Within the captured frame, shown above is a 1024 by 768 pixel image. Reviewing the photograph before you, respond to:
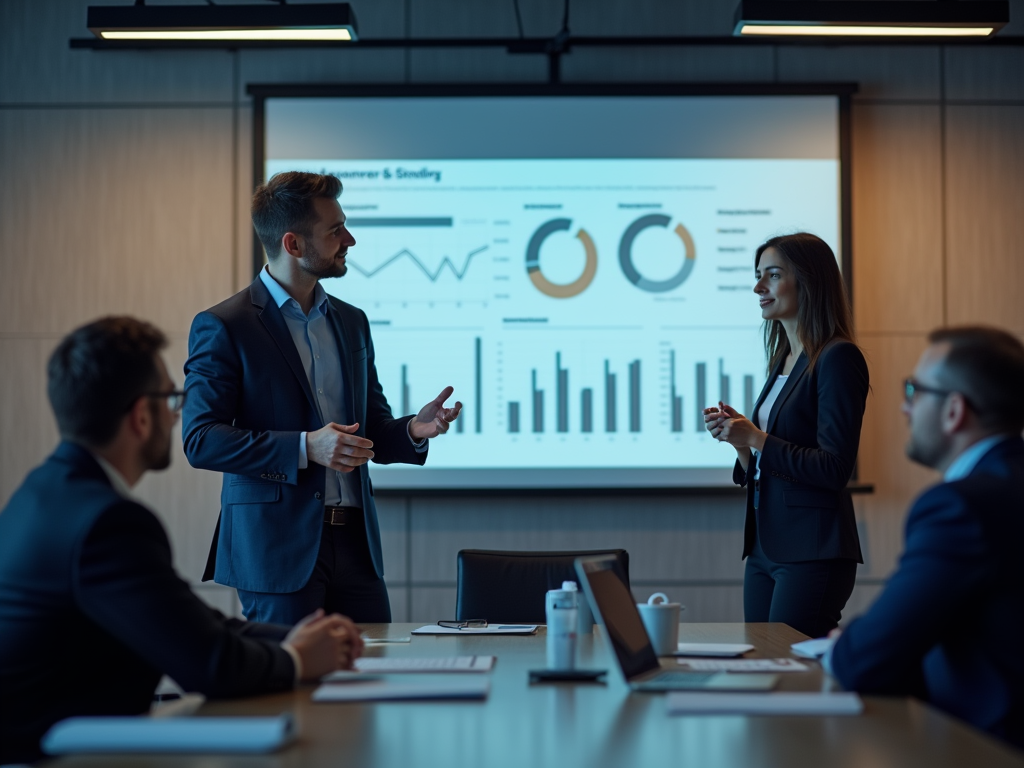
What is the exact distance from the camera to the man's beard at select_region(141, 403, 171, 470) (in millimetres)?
1956

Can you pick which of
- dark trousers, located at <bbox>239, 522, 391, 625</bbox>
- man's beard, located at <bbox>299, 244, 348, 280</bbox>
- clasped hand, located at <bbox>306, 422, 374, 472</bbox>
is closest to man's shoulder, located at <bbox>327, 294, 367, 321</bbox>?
man's beard, located at <bbox>299, 244, 348, 280</bbox>

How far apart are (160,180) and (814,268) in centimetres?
319

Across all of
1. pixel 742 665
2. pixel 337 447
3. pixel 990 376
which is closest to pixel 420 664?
pixel 742 665

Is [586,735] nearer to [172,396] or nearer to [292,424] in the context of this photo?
[172,396]

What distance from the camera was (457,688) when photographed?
6.11ft

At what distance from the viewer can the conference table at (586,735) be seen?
57.0 inches

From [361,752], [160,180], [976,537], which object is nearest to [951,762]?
[976,537]

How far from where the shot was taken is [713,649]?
2320 mm

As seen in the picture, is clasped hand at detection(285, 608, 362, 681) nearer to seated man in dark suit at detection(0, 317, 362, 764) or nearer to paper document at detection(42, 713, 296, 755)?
seated man in dark suit at detection(0, 317, 362, 764)

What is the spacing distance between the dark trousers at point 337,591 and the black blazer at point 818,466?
1.21 m

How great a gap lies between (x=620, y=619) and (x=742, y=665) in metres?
0.32

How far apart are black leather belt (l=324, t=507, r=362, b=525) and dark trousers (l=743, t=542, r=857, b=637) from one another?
1260 mm

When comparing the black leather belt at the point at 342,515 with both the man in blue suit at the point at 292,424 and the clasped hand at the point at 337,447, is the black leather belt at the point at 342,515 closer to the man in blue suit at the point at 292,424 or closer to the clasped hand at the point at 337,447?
the man in blue suit at the point at 292,424

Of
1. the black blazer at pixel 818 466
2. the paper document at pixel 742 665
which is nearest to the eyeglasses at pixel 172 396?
the paper document at pixel 742 665
